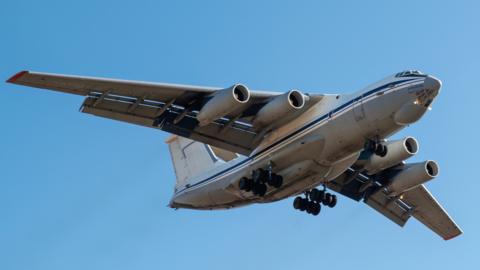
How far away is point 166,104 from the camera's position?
15.2 meters

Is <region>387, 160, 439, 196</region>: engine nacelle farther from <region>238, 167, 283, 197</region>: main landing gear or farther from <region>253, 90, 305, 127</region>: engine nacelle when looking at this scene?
<region>253, 90, 305, 127</region>: engine nacelle

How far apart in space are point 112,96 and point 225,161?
360 cm

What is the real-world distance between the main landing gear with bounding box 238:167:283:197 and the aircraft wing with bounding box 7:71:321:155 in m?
0.69

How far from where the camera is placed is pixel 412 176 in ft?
56.4

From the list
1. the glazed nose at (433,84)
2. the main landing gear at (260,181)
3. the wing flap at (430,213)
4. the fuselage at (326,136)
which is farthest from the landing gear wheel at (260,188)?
the wing flap at (430,213)

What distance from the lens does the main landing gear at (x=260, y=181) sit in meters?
15.4

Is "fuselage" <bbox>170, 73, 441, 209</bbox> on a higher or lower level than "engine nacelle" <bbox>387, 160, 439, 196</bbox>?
lower

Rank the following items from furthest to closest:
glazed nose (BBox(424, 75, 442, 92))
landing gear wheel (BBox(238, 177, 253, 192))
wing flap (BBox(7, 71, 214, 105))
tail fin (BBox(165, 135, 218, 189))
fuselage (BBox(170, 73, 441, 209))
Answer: tail fin (BBox(165, 135, 218, 189)), landing gear wheel (BBox(238, 177, 253, 192)), fuselage (BBox(170, 73, 441, 209)), glazed nose (BBox(424, 75, 442, 92)), wing flap (BBox(7, 71, 214, 105))

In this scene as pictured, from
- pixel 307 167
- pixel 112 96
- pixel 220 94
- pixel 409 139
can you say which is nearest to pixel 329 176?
pixel 307 167

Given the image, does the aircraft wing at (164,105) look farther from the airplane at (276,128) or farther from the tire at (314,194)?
the tire at (314,194)

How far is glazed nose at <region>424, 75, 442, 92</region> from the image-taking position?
45.9ft

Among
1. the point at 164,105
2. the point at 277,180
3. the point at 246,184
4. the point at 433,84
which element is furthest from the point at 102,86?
the point at 433,84

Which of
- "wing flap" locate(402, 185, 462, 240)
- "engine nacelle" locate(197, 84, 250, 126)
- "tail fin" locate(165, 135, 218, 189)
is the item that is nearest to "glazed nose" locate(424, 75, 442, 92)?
"engine nacelle" locate(197, 84, 250, 126)

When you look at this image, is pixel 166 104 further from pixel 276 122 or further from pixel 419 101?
pixel 419 101
